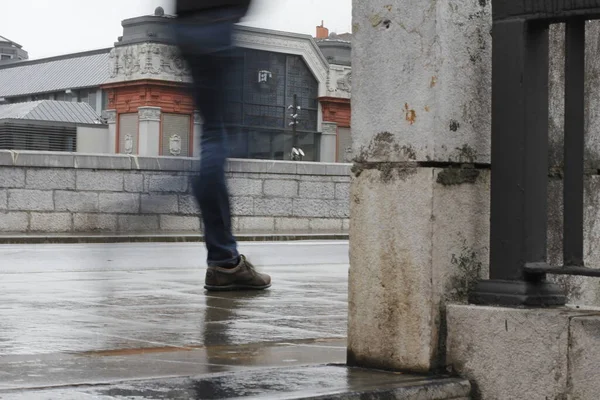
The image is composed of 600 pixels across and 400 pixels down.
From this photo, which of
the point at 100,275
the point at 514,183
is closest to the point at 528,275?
the point at 514,183

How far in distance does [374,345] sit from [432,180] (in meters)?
0.49

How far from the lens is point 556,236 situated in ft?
12.1

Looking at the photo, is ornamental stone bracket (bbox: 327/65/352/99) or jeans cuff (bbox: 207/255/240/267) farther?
ornamental stone bracket (bbox: 327/65/352/99)

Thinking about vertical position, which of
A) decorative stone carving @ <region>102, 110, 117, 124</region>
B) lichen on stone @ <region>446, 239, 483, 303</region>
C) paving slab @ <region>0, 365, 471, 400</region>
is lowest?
paving slab @ <region>0, 365, 471, 400</region>

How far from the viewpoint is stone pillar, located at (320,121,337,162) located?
236 feet

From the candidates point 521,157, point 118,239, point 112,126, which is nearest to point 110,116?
point 112,126

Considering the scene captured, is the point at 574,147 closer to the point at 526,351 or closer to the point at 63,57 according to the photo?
the point at 526,351

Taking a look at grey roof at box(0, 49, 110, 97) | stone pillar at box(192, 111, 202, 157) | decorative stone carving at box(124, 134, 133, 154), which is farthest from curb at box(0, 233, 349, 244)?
grey roof at box(0, 49, 110, 97)

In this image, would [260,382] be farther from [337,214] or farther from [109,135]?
[109,135]

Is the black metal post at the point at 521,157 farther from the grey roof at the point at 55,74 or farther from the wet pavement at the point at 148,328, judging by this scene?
the grey roof at the point at 55,74

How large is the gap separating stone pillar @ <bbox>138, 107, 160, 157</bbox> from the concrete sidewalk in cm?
6324

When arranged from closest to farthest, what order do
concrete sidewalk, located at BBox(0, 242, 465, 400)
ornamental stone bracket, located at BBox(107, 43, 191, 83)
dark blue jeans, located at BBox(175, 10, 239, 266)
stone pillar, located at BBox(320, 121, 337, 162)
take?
concrete sidewalk, located at BBox(0, 242, 465, 400)
dark blue jeans, located at BBox(175, 10, 239, 266)
ornamental stone bracket, located at BBox(107, 43, 191, 83)
stone pillar, located at BBox(320, 121, 337, 162)

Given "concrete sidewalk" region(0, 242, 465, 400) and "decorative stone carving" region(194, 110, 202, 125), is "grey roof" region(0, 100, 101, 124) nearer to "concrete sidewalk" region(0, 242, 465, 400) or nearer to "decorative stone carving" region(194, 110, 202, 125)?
"concrete sidewalk" region(0, 242, 465, 400)

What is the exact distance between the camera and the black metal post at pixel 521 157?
3.28 metres
